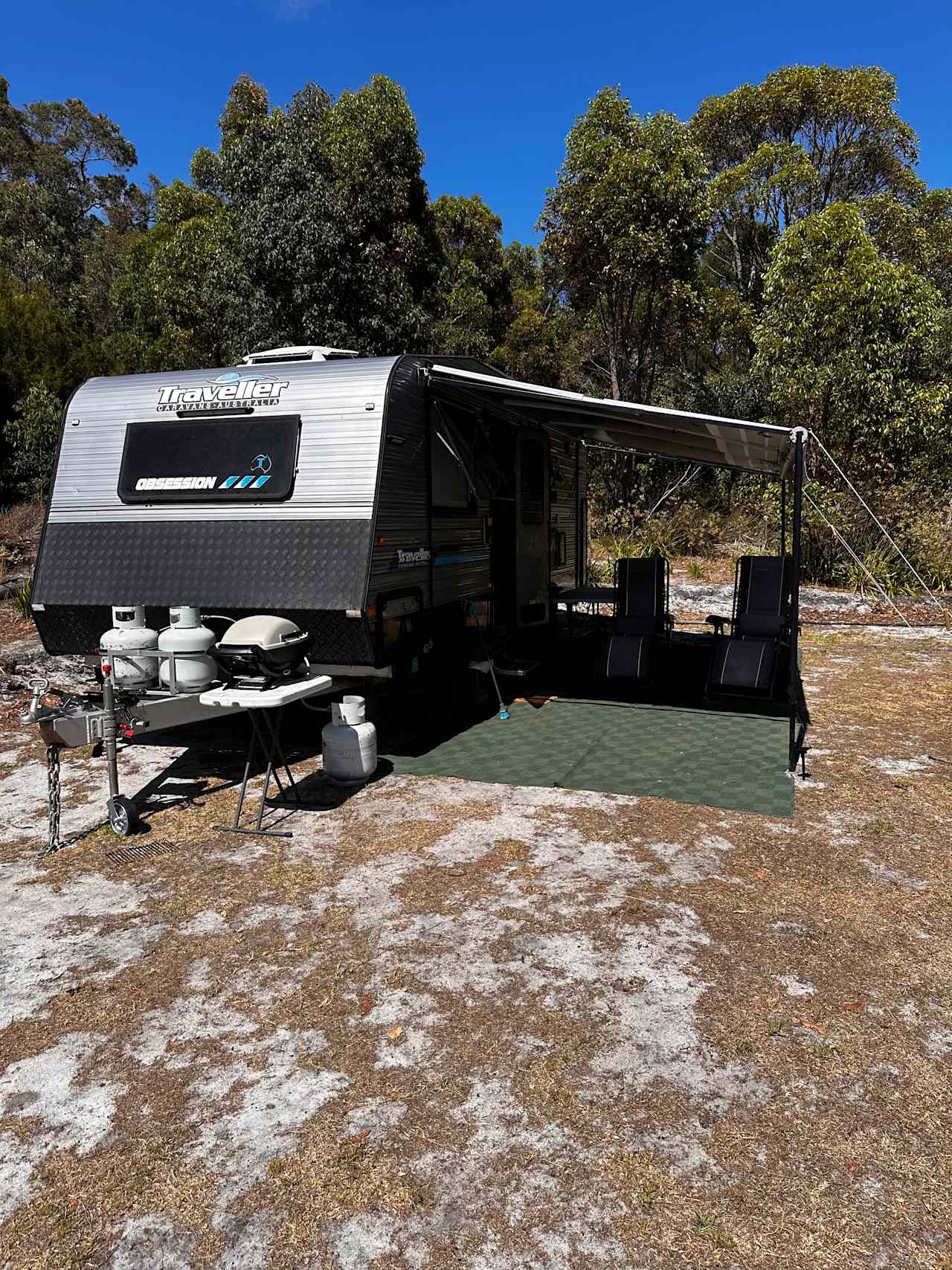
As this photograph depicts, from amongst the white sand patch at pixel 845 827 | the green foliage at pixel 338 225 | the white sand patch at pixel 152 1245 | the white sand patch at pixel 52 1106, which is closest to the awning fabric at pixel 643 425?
the white sand patch at pixel 845 827

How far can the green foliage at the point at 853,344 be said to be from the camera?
13320 mm

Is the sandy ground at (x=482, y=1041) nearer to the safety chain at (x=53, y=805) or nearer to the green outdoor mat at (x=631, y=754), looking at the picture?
the safety chain at (x=53, y=805)

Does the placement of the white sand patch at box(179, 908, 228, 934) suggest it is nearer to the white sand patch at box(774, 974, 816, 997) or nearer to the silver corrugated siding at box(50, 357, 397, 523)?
the white sand patch at box(774, 974, 816, 997)

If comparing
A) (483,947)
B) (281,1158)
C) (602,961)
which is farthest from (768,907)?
(281,1158)

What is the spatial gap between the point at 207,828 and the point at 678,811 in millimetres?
2758

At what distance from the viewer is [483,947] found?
365 cm

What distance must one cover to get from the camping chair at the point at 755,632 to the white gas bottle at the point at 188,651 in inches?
171

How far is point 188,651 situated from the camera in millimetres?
5156

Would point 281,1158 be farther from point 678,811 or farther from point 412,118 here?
point 412,118

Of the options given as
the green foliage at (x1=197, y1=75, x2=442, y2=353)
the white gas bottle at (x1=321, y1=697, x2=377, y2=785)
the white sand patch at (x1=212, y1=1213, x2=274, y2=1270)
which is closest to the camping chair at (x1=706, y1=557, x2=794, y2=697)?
the white gas bottle at (x1=321, y1=697, x2=377, y2=785)

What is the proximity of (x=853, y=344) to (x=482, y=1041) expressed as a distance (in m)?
13.4

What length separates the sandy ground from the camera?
2.27 meters

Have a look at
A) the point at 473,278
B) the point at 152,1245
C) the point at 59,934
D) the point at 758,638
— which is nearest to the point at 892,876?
the point at 152,1245

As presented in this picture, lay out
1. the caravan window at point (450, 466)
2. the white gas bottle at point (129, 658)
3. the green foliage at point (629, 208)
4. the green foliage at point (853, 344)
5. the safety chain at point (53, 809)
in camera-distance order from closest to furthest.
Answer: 1. the safety chain at point (53, 809)
2. the white gas bottle at point (129, 658)
3. the caravan window at point (450, 466)
4. the green foliage at point (853, 344)
5. the green foliage at point (629, 208)
